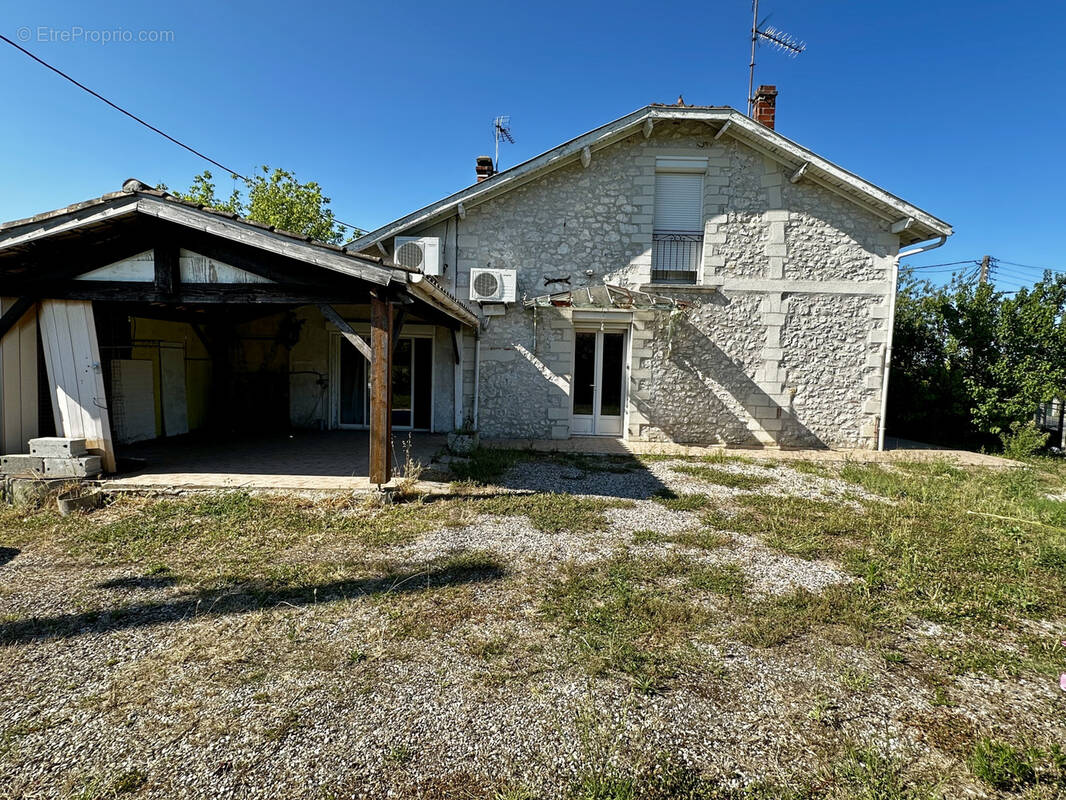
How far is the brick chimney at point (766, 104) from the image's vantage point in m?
9.66

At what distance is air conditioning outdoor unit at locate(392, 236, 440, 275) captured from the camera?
901cm

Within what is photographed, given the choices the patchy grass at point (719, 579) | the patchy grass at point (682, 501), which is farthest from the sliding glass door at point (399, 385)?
the patchy grass at point (719, 579)

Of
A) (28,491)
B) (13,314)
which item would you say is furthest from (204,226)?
(28,491)

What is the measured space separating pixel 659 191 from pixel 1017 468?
297 inches

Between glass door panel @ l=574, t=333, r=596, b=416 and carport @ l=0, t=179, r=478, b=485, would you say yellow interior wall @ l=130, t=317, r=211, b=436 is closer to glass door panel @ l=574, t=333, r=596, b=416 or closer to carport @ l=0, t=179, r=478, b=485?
carport @ l=0, t=179, r=478, b=485

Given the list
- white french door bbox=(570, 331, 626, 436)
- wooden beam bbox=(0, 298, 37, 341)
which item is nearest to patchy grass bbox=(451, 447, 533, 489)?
white french door bbox=(570, 331, 626, 436)

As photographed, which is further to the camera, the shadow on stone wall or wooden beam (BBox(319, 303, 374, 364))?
the shadow on stone wall

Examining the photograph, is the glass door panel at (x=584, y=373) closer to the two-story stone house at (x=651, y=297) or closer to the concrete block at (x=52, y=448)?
the two-story stone house at (x=651, y=297)

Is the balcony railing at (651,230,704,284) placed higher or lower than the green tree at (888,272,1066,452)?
higher

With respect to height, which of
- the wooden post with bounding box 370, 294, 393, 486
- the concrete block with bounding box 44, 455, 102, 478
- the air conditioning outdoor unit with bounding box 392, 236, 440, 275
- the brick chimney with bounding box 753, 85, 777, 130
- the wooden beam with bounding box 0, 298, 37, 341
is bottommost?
the concrete block with bounding box 44, 455, 102, 478

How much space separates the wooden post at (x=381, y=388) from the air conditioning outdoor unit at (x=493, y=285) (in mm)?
3930

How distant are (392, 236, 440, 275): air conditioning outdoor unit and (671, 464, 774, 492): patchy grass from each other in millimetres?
5575

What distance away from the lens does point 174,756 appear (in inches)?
78.7

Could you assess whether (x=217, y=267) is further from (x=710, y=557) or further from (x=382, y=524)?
(x=710, y=557)
